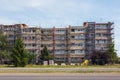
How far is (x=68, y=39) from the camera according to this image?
107 m

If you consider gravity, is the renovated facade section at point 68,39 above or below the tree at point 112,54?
above

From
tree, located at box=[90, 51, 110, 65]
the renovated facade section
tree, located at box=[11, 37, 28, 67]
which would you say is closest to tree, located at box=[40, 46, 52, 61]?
the renovated facade section

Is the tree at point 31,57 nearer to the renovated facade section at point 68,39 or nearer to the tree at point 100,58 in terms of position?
the renovated facade section at point 68,39

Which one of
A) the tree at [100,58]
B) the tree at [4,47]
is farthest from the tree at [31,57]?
the tree at [100,58]

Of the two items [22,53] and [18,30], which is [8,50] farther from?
[22,53]

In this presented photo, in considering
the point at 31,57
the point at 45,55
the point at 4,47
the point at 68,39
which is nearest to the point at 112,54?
the point at 68,39

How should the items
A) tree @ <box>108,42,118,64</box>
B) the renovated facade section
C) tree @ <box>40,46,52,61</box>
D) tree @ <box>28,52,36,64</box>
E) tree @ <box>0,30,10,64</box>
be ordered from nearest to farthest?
tree @ <box>108,42,118,64</box> → tree @ <box>40,46,52,61</box> → tree @ <box>28,52,36,64</box> → tree @ <box>0,30,10,64</box> → the renovated facade section

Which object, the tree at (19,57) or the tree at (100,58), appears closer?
the tree at (19,57)

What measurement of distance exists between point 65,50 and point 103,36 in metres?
14.1

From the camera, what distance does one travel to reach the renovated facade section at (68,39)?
105 metres

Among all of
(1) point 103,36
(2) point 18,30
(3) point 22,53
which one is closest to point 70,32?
(1) point 103,36

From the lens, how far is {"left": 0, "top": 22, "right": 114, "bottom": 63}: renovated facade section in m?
105

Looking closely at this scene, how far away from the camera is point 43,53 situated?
97.7 meters

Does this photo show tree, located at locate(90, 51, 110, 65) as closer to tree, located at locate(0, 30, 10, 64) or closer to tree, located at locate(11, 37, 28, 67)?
tree, located at locate(11, 37, 28, 67)
